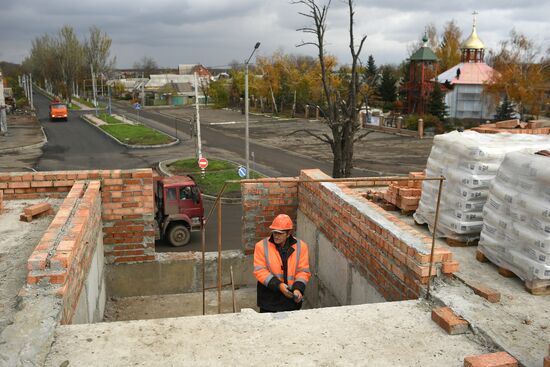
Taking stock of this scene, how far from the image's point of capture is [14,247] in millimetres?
5836

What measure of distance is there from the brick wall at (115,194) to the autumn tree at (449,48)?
60997 mm

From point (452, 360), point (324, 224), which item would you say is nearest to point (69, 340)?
point (452, 360)

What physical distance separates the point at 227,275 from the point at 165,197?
6.04 meters

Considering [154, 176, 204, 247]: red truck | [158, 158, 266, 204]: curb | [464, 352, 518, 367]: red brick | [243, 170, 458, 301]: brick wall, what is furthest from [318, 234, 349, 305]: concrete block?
[158, 158, 266, 204]: curb

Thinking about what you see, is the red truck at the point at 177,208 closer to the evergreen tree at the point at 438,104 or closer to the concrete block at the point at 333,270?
the concrete block at the point at 333,270

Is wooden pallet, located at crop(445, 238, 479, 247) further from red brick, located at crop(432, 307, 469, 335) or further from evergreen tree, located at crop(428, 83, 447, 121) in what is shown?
evergreen tree, located at crop(428, 83, 447, 121)

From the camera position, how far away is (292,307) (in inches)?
217

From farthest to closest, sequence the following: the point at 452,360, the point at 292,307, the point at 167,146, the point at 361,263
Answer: the point at 167,146, the point at 361,263, the point at 292,307, the point at 452,360

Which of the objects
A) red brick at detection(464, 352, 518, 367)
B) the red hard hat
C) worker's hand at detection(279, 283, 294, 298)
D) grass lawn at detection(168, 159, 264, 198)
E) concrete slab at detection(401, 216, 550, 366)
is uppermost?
the red hard hat

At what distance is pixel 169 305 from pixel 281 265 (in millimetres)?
3456

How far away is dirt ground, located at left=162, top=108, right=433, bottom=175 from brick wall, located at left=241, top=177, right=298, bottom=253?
12.5 metres

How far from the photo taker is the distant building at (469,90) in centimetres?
4869

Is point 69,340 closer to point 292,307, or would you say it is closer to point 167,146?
point 292,307

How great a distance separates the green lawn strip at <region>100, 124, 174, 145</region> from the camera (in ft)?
124
